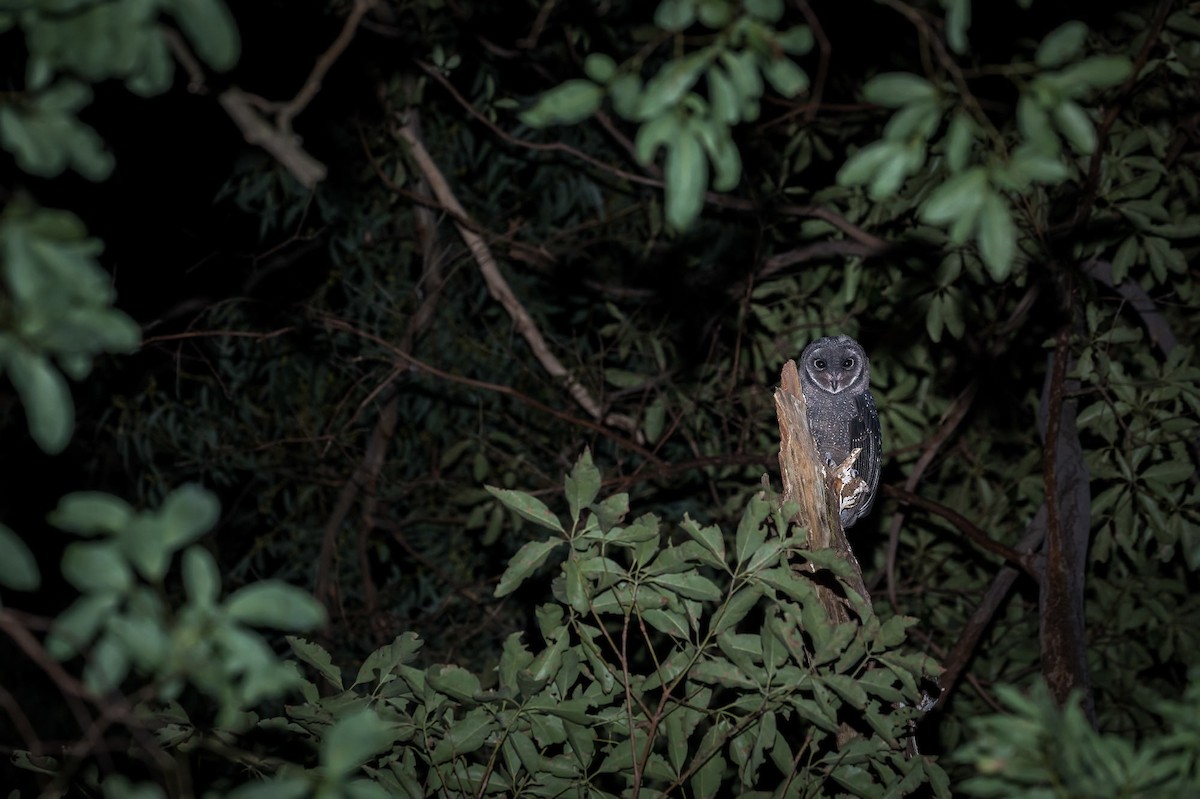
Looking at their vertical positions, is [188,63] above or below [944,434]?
above

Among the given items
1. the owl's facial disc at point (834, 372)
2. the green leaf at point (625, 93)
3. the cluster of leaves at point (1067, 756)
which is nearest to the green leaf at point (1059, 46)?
the green leaf at point (625, 93)

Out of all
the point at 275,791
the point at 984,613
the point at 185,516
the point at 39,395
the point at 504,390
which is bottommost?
the point at 984,613

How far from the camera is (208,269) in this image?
522cm

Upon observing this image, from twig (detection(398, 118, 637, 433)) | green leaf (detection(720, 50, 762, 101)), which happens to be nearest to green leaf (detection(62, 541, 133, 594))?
green leaf (detection(720, 50, 762, 101))

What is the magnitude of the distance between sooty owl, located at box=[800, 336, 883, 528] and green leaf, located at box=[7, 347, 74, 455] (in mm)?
3398

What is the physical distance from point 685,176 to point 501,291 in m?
3.63

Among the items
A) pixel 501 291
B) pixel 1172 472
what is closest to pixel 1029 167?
pixel 1172 472

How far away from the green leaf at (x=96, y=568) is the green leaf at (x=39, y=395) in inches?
4.9

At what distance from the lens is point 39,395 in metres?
1.09

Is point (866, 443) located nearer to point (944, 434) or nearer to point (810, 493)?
point (944, 434)

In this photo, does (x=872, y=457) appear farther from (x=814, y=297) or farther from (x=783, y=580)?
(x=783, y=580)

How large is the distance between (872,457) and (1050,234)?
111cm

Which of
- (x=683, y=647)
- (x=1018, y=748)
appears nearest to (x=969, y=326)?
(x=683, y=647)

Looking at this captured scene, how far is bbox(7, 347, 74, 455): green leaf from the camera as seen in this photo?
1086 mm
